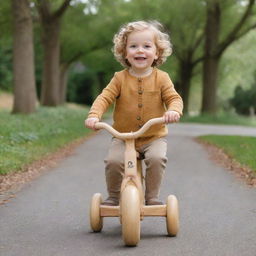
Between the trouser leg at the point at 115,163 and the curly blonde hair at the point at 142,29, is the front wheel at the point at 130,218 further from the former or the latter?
the curly blonde hair at the point at 142,29

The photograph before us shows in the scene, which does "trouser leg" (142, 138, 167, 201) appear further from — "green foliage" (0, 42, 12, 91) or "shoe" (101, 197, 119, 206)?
"green foliage" (0, 42, 12, 91)

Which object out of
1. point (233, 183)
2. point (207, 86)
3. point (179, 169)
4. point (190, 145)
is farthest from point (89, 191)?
point (207, 86)

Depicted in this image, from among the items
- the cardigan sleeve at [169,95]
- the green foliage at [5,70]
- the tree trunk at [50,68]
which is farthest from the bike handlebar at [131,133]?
the green foliage at [5,70]

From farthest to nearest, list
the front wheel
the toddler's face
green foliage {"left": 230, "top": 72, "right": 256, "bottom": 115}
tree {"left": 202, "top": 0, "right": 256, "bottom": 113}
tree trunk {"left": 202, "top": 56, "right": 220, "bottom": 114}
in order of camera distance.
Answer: green foliage {"left": 230, "top": 72, "right": 256, "bottom": 115} → tree trunk {"left": 202, "top": 56, "right": 220, "bottom": 114} → tree {"left": 202, "top": 0, "right": 256, "bottom": 113} → the toddler's face → the front wheel

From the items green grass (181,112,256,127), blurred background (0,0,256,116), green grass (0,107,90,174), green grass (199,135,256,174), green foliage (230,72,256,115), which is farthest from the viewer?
green foliage (230,72,256,115)

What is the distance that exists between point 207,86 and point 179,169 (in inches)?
751

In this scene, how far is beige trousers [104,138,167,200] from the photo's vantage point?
494 centimetres

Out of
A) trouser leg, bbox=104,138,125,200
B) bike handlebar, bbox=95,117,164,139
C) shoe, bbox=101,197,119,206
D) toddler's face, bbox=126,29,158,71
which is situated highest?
toddler's face, bbox=126,29,158,71

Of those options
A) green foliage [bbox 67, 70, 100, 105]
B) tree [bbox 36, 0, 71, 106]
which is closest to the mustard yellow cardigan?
tree [bbox 36, 0, 71, 106]

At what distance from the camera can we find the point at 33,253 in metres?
4.41

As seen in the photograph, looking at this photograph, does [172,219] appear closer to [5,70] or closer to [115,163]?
[115,163]

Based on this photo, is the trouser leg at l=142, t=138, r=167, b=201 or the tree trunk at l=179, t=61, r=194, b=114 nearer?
the trouser leg at l=142, t=138, r=167, b=201

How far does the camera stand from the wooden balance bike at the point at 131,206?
4.50 meters

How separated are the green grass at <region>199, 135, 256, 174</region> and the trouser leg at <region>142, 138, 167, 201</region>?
467 cm
